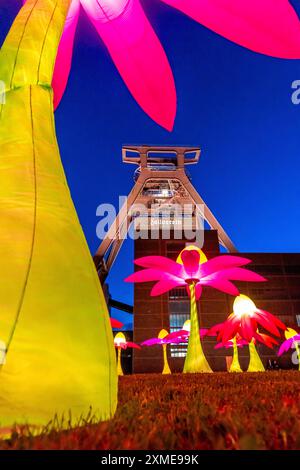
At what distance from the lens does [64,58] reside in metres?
2.48

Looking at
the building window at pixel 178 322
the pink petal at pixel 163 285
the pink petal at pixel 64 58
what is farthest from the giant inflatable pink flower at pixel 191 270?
the building window at pixel 178 322

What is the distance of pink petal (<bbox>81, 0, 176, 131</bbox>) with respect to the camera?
241cm

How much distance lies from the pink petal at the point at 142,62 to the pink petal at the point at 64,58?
170mm

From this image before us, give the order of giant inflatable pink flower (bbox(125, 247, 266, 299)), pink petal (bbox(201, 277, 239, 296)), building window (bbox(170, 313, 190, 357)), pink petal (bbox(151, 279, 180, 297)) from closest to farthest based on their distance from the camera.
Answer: giant inflatable pink flower (bbox(125, 247, 266, 299))
pink petal (bbox(201, 277, 239, 296))
pink petal (bbox(151, 279, 180, 297))
building window (bbox(170, 313, 190, 357))

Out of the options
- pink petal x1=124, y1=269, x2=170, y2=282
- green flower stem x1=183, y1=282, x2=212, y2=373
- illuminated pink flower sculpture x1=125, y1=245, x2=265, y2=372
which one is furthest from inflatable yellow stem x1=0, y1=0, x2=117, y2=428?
green flower stem x1=183, y1=282, x2=212, y2=373

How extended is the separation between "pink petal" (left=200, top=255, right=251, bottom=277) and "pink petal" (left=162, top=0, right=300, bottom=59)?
4836mm

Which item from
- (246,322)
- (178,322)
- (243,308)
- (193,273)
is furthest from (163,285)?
(178,322)

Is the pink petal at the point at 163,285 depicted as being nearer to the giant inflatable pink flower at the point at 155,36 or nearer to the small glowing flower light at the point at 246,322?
the small glowing flower light at the point at 246,322

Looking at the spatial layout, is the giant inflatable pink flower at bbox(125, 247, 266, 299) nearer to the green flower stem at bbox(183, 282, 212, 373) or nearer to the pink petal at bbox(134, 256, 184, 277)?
the pink petal at bbox(134, 256, 184, 277)

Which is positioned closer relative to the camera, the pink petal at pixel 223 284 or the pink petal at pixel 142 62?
the pink petal at pixel 142 62

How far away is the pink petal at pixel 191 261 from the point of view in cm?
698

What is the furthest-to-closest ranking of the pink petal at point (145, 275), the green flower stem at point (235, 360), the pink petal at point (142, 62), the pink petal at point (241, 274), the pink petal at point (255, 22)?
the green flower stem at point (235, 360), the pink petal at point (145, 275), the pink petal at point (241, 274), the pink petal at point (142, 62), the pink petal at point (255, 22)

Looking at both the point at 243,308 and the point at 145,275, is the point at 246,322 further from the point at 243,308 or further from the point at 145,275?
the point at 145,275

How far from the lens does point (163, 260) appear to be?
703 cm
